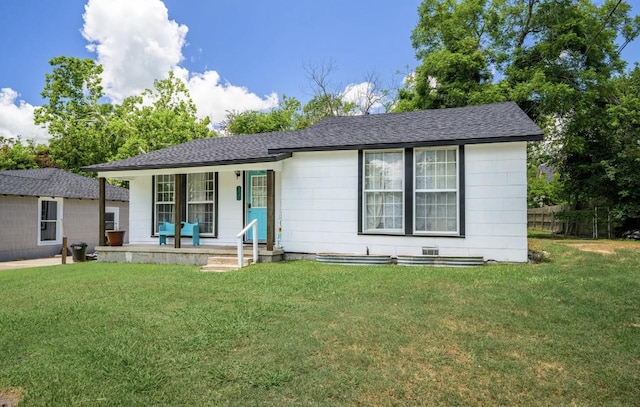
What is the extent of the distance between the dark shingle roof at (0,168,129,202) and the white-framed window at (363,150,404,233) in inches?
508

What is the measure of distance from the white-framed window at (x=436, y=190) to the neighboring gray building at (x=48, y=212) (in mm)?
14120

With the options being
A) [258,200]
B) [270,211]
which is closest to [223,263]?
[270,211]

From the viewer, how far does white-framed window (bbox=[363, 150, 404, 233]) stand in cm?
959

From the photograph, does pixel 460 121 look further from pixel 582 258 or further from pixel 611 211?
pixel 611 211

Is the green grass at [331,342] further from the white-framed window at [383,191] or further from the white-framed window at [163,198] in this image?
the white-framed window at [163,198]

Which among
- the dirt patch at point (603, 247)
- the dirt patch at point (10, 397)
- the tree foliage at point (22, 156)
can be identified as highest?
the tree foliage at point (22, 156)

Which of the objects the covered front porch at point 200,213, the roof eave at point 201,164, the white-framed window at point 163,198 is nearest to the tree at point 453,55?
the roof eave at point 201,164

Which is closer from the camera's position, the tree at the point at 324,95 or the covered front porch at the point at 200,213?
the covered front porch at the point at 200,213

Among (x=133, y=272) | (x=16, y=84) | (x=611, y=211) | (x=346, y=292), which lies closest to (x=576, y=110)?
(x=611, y=211)

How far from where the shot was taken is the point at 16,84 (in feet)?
95.9

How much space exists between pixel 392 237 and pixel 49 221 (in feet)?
46.7

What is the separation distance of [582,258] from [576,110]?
1155 centimetres

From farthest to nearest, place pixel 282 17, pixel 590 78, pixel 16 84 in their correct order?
1. pixel 16 84
2. pixel 282 17
3. pixel 590 78

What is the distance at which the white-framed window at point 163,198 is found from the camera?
12445 mm
